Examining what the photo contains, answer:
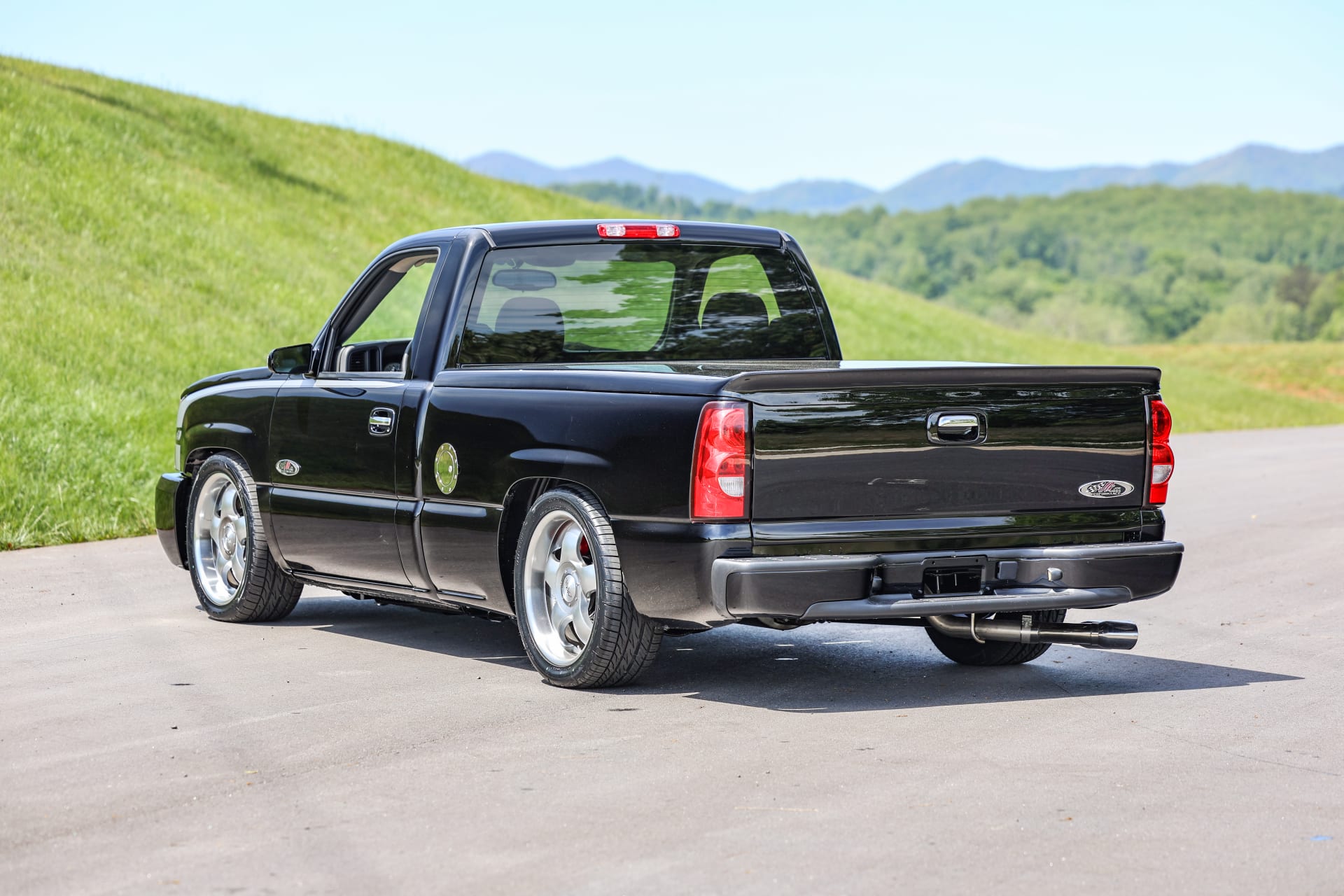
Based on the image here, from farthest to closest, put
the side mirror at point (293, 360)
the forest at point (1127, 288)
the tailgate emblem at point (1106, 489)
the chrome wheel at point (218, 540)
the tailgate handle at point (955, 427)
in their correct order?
1. the forest at point (1127, 288)
2. the chrome wheel at point (218, 540)
3. the side mirror at point (293, 360)
4. the tailgate emblem at point (1106, 489)
5. the tailgate handle at point (955, 427)

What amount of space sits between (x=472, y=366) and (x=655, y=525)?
5.23ft

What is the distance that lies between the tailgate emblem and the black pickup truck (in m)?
0.01

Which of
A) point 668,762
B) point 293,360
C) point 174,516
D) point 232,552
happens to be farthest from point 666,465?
point 174,516

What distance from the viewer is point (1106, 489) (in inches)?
289

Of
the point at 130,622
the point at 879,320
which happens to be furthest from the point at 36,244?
the point at 879,320

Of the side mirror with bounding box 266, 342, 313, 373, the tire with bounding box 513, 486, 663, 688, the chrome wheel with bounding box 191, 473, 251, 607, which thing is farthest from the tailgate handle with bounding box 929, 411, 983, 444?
the chrome wheel with bounding box 191, 473, 251, 607

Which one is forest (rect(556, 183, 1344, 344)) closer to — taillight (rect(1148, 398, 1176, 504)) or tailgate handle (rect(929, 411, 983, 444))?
taillight (rect(1148, 398, 1176, 504))

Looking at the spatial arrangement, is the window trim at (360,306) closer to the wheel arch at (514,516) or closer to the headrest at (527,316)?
the headrest at (527,316)

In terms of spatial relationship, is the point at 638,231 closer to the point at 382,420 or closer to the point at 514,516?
the point at 382,420

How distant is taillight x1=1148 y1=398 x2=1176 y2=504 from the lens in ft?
24.4

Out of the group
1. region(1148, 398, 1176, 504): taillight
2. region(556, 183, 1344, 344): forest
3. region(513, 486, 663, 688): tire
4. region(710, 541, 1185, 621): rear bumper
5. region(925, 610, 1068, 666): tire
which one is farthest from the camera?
region(556, 183, 1344, 344): forest

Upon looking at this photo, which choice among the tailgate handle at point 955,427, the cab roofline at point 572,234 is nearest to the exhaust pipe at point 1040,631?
the tailgate handle at point 955,427

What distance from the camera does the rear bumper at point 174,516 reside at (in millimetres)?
9883

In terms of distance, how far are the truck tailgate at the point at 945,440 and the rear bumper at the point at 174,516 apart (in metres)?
4.42
